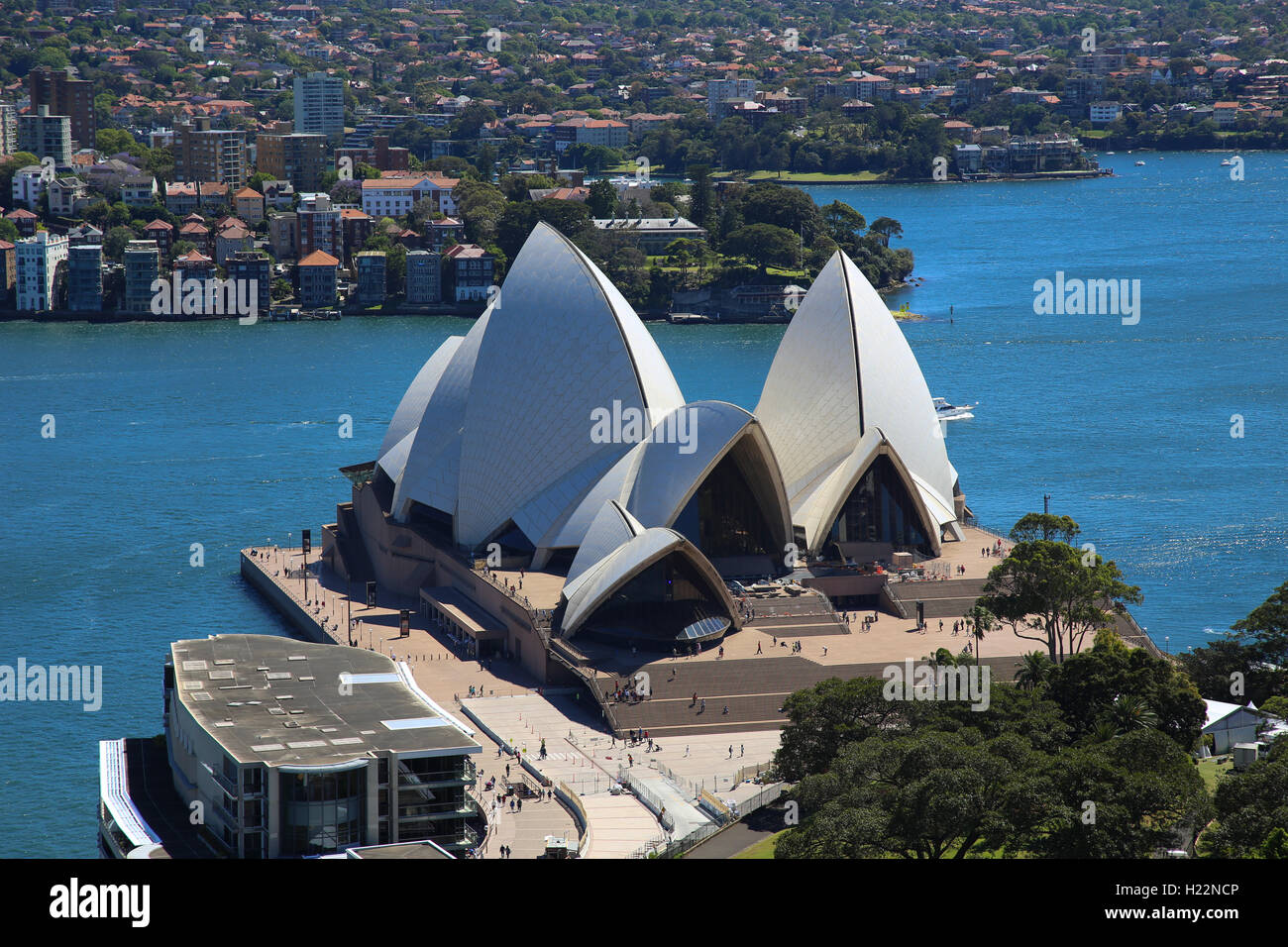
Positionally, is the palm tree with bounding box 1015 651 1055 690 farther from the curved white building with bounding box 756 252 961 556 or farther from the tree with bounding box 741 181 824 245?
the tree with bounding box 741 181 824 245

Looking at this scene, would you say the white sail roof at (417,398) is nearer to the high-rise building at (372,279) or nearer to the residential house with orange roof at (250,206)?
the high-rise building at (372,279)

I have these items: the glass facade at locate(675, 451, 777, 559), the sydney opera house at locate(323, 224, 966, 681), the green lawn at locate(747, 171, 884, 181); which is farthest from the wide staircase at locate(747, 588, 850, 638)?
the green lawn at locate(747, 171, 884, 181)

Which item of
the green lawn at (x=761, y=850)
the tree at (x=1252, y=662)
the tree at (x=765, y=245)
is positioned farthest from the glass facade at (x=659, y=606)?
the tree at (x=765, y=245)

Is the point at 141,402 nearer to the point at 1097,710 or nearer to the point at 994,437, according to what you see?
the point at 994,437

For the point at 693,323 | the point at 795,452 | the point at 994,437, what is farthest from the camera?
the point at 693,323

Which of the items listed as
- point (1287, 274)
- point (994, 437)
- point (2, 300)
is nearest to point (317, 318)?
point (2, 300)

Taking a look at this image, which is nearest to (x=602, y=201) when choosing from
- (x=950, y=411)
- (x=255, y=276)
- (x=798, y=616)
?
Answer: (x=255, y=276)
